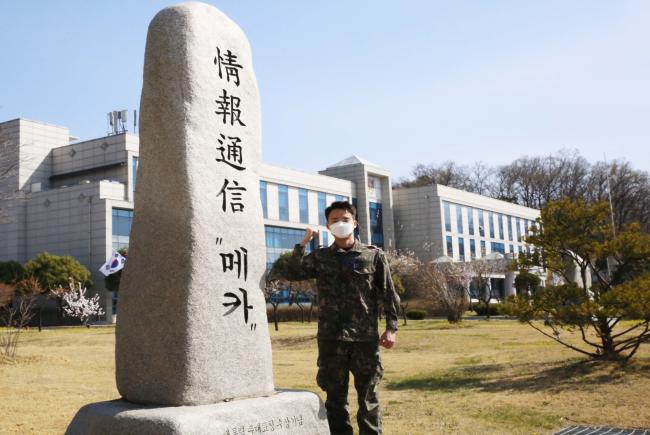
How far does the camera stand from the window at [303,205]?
48.2m

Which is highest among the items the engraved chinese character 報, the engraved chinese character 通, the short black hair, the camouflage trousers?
the engraved chinese character 報

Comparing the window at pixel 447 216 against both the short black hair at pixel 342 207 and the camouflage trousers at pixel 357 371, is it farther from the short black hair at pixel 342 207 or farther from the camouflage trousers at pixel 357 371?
the camouflage trousers at pixel 357 371

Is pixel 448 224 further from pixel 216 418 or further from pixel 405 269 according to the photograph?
pixel 216 418

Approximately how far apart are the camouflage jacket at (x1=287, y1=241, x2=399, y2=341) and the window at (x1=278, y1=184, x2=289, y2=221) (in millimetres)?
41802

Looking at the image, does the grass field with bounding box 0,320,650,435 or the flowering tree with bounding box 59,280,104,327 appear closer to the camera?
the grass field with bounding box 0,320,650,435

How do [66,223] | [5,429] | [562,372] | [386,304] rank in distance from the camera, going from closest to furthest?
1. [386,304]
2. [5,429]
3. [562,372]
4. [66,223]

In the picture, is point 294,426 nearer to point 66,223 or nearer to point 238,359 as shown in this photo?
point 238,359

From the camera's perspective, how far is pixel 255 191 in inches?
202

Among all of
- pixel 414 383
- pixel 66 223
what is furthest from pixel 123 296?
pixel 66 223

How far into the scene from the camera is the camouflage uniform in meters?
4.54

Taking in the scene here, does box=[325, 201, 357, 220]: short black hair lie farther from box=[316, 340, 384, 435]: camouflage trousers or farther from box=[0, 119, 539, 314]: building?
box=[0, 119, 539, 314]: building

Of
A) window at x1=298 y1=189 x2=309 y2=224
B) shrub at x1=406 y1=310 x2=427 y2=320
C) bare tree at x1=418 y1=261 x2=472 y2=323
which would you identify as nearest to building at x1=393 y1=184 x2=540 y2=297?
window at x1=298 y1=189 x2=309 y2=224

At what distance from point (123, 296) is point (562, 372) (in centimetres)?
776

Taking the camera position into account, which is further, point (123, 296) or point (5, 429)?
point (5, 429)
